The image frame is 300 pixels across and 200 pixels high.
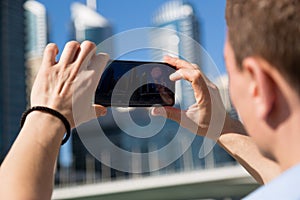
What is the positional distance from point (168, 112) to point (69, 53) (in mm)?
480

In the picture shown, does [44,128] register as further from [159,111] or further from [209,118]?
[209,118]

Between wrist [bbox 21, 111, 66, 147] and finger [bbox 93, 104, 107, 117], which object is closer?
wrist [bbox 21, 111, 66, 147]

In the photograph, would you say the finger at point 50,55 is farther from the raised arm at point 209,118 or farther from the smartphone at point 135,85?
the raised arm at point 209,118

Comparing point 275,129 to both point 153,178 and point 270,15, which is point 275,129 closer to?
point 270,15

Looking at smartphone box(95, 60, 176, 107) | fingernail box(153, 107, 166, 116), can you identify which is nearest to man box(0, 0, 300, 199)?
smartphone box(95, 60, 176, 107)

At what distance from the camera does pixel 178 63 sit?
1.63 m

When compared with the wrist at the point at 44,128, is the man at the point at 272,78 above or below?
above

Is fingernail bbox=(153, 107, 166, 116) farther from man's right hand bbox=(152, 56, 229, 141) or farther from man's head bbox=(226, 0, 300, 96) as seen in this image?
man's head bbox=(226, 0, 300, 96)

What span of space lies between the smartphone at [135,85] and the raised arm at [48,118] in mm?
142

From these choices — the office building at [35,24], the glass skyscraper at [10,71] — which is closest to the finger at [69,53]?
the glass skyscraper at [10,71]

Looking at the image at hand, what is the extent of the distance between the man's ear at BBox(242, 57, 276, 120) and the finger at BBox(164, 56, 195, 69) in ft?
2.22

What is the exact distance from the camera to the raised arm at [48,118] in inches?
42.8

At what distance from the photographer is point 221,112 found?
1662 mm

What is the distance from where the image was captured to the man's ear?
3.02ft
